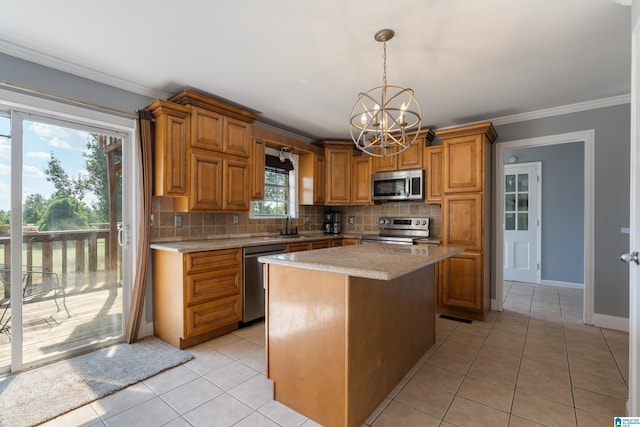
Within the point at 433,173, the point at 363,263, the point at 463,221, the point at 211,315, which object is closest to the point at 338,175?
the point at 433,173

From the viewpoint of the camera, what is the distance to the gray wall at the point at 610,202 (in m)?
3.14

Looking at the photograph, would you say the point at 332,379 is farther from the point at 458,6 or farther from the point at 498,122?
the point at 498,122

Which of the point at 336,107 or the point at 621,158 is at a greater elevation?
the point at 336,107

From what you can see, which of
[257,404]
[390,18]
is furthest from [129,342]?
[390,18]

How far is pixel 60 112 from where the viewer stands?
242 centimetres

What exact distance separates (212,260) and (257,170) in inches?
51.9

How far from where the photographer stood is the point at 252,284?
10.5 feet

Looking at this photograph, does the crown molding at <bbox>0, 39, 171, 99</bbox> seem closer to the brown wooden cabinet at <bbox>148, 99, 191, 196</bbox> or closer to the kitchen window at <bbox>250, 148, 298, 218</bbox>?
the brown wooden cabinet at <bbox>148, 99, 191, 196</bbox>

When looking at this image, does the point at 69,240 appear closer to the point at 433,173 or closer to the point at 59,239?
the point at 59,239

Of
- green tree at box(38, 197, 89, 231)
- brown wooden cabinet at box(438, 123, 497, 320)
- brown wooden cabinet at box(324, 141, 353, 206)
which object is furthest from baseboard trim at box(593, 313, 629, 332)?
green tree at box(38, 197, 89, 231)

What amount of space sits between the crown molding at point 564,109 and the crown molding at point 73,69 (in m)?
3.90

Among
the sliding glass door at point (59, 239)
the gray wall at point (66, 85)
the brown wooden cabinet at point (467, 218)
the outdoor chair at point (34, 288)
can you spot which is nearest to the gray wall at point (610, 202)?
the brown wooden cabinet at point (467, 218)

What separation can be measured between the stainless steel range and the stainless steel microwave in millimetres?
379

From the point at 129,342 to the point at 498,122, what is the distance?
4750 millimetres
